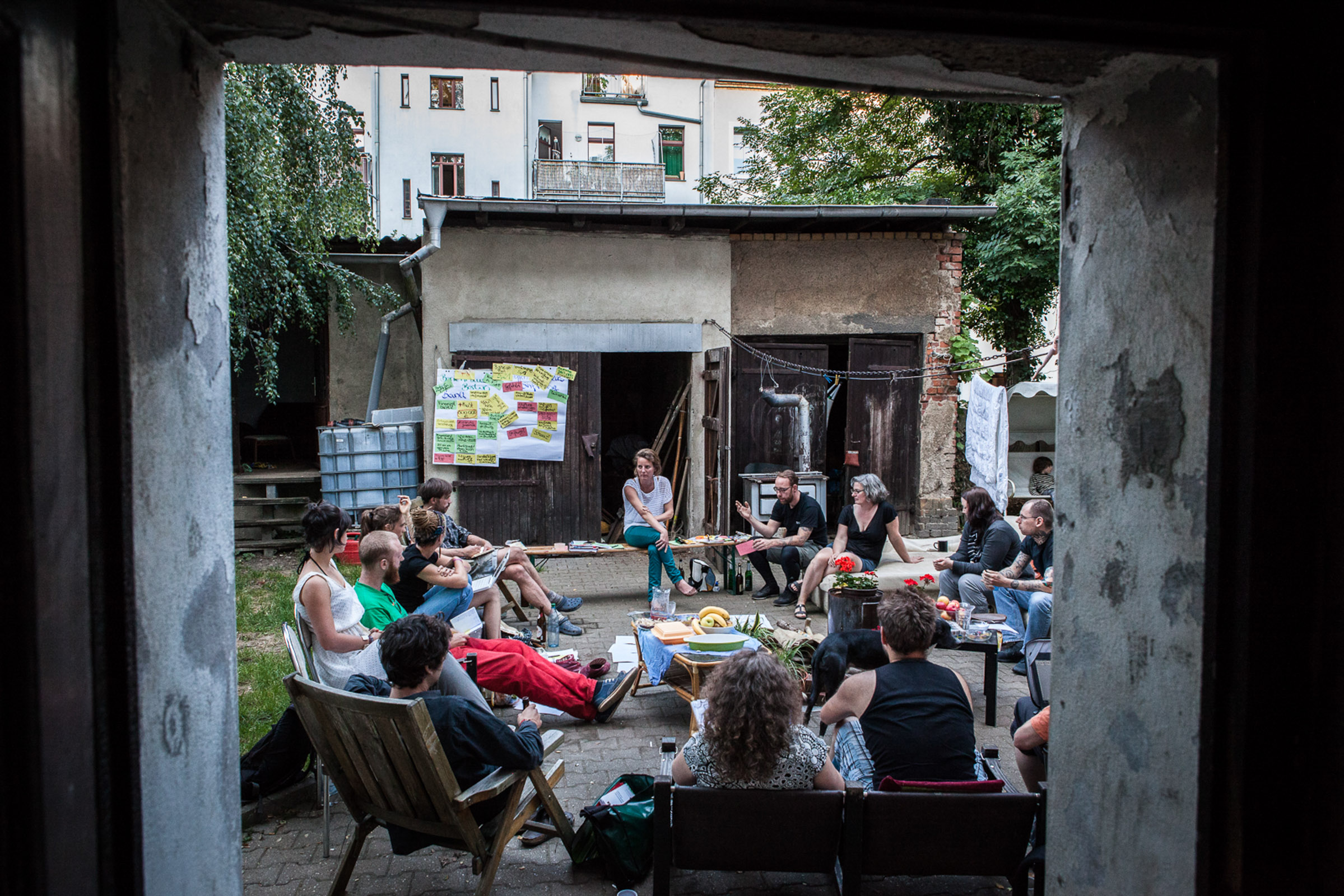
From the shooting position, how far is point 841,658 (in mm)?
4414

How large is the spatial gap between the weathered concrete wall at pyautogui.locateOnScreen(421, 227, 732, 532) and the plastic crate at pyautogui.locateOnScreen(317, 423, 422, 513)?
1.65 feet

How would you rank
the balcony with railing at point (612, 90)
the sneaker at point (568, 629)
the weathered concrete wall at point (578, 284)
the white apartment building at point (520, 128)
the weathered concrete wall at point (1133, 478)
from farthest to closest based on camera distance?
the balcony with railing at point (612, 90) → the white apartment building at point (520, 128) → the weathered concrete wall at point (578, 284) → the sneaker at point (568, 629) → the weathered concrete wall at point (1133, 478)

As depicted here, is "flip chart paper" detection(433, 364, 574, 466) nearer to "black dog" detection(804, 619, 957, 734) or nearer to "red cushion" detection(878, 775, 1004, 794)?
"black dog" detection(804, 619, 957, 734)

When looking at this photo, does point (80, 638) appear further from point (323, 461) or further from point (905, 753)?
point (323, 461)

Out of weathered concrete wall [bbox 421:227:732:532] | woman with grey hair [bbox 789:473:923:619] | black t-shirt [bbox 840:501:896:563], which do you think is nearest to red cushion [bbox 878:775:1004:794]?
woman with grey hair [bbox 789:473:923:619]

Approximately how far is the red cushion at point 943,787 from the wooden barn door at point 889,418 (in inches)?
298

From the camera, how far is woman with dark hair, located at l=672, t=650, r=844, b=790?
2.85 metres

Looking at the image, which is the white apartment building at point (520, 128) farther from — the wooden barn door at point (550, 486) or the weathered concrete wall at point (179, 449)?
the weathered concrete wall at point (179, 449)

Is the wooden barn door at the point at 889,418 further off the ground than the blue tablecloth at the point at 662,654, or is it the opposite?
the wooden barn door at the point at 889,418

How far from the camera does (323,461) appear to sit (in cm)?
994

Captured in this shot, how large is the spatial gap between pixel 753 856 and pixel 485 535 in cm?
736

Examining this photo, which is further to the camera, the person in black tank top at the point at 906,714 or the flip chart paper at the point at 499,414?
the flip chart paper at the point at 499,414

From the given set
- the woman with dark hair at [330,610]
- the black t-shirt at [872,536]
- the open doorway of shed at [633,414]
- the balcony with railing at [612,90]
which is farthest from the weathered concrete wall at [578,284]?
the balcony with railing at [612,90]

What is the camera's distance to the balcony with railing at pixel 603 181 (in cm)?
2495
